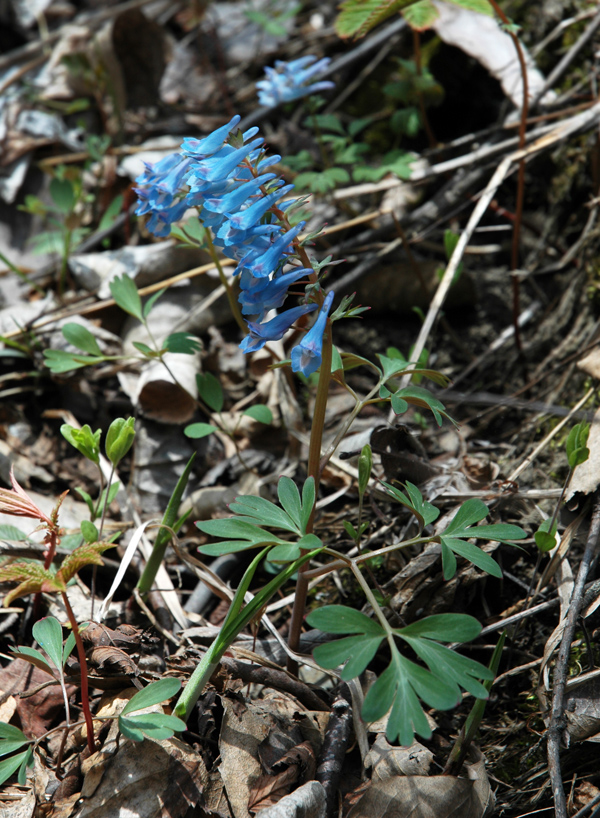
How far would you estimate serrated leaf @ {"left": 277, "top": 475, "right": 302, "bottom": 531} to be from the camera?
143 centimetres

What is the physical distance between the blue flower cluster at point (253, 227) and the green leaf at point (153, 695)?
31.2 inches

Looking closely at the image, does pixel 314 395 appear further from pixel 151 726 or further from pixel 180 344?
pixel 151 726

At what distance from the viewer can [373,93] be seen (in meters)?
3.74

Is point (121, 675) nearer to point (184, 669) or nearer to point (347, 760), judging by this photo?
point (184, 669)

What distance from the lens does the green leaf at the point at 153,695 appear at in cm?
133

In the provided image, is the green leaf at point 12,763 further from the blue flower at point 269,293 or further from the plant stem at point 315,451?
the blue flower at point 269,293

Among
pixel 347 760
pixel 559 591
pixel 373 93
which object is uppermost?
pixel 373 93

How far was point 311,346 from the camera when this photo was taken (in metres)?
1.38

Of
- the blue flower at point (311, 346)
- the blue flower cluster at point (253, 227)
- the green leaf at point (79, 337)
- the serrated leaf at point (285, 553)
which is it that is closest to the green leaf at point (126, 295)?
the green leaf at point (79, 337)

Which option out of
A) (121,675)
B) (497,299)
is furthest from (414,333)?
(121,675)

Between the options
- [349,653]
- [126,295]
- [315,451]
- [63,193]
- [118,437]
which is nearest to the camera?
[349,653]

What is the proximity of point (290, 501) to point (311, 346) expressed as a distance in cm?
39

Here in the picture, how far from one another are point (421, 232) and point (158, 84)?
2.50 metres

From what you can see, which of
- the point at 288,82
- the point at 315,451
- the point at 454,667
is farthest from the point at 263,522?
the point at 288,82
